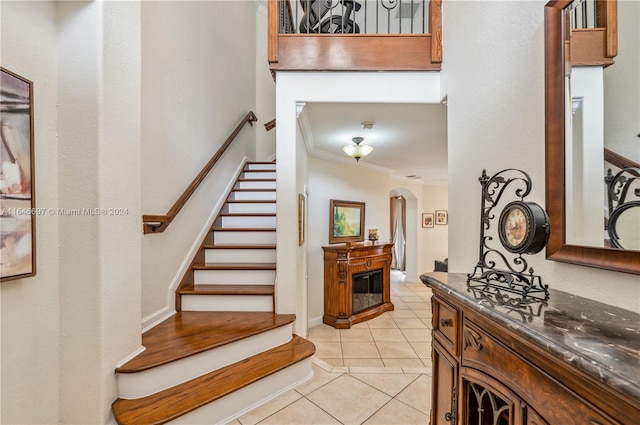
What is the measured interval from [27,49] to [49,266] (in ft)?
3.50

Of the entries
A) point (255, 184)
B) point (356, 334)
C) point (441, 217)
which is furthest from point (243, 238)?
point (441, 217)

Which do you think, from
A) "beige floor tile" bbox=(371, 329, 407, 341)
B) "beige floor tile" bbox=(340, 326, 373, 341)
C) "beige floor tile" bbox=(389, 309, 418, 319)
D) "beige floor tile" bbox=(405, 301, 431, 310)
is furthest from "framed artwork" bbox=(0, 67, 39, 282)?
"beige floor tile" bbox=(405, 301, 431, 310)

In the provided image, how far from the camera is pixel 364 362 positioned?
2.71m

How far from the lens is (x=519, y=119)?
48.9 inches

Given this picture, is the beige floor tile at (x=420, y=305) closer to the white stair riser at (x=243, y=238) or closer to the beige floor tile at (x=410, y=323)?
the beige floor tile at (x=410, y=323)

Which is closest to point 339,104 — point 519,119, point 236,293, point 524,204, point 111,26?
point 519,119

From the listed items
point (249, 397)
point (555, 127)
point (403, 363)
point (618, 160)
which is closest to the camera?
point (618, 160)

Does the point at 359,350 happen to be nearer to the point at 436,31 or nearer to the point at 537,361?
the point at 537,361

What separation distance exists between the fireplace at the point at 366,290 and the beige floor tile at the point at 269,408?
90.9 inches

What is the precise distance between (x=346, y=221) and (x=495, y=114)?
10.5ft

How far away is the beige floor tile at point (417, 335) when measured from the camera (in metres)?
3.29

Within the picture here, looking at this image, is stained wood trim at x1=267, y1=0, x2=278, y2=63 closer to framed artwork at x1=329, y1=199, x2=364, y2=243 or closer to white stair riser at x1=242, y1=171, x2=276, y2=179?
white stair riser at x1=242, y1=171, x2=276, y2=179

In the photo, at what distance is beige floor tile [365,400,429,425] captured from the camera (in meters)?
1.70

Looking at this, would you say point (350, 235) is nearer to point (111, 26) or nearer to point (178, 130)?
point (178, 130)
